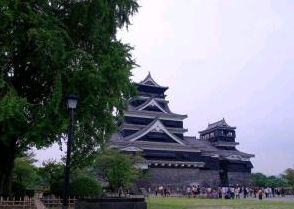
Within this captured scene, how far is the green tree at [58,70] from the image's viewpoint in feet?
55.0

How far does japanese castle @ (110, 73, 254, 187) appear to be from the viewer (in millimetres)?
60812

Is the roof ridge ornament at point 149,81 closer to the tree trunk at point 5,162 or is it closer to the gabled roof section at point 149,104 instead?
the gabled roof section at point 149,104

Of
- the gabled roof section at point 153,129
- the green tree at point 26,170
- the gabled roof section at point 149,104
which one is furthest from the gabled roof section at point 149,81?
the green tree at point 26,170

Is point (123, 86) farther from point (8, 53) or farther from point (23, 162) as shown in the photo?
point (23, 162)

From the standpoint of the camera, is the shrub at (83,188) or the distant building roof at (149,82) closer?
the shrub at (83,188)

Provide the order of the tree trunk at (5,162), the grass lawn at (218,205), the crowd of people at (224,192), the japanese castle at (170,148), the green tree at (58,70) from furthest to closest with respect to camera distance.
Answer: the japanese castle at (170,148), the crowd of people at (224,192), the grass lawn at (218,205), the tree trunk at (5,162), the green tree at (58,70)

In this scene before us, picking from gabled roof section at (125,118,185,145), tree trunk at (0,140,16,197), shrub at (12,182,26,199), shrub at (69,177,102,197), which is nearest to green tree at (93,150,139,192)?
shrub at (69,177,102,197)

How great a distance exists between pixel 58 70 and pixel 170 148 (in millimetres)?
46251

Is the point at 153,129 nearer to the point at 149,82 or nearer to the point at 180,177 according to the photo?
the point at 180,177

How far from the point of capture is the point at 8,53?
17.5 metres

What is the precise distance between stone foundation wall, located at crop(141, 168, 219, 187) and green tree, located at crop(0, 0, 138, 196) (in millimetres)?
39829

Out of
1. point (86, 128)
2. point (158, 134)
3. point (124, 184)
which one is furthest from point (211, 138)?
point (86, 128)

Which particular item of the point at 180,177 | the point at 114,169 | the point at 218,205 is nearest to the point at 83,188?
the point at 218,205

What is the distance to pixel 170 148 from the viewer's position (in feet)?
205
